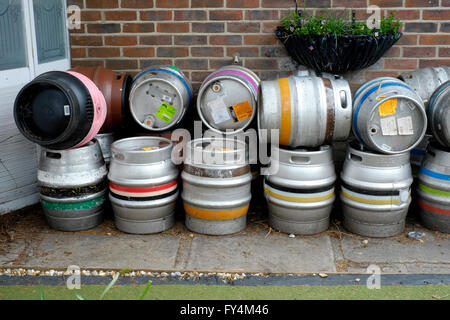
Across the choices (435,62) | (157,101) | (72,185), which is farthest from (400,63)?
(72,185)

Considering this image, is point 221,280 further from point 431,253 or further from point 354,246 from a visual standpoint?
point 431,253

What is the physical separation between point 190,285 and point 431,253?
5.96ft

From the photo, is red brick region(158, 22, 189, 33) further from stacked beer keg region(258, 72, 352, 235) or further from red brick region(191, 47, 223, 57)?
stacked beer keg region(258, 72, 352, 235)

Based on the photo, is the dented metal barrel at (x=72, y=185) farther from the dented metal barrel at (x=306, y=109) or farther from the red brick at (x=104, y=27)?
the dented metal barrel at (x=306, y=109)

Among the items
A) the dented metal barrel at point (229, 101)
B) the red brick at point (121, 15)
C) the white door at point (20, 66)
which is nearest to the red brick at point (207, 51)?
the dented metal barrel at point (229, 101)

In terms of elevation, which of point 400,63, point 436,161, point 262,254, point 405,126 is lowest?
point 262,254

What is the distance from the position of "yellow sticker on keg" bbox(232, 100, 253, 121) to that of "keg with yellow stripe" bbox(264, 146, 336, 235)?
44 cm

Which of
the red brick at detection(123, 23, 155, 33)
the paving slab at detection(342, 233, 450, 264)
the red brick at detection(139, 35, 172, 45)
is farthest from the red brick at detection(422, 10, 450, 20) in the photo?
the red brick at detection(123, 23, 155, 33)

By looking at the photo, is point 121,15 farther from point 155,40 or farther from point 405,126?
point 405,126

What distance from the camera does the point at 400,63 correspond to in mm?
5152

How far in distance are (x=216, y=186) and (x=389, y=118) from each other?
1381 mm

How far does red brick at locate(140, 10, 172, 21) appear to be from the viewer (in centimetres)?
518

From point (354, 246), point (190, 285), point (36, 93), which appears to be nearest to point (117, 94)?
point (36, 93)

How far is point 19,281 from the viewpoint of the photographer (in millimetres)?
Answer: 3834
